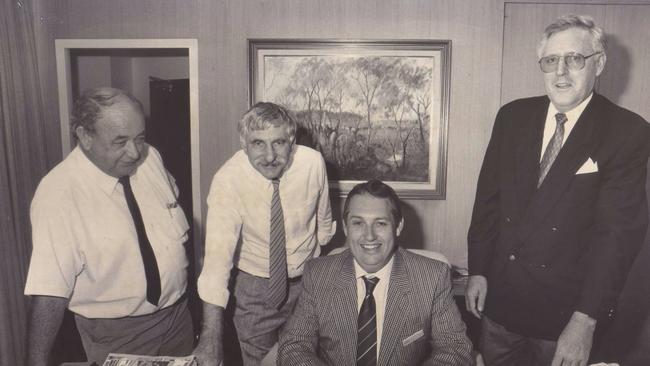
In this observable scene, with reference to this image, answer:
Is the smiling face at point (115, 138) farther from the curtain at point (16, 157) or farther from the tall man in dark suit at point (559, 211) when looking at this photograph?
the tall man in dark suit at point (559, 211)

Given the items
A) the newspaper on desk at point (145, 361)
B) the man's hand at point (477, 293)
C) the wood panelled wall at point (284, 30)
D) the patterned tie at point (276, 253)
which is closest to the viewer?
the newspaper on desk at point (145, 361)

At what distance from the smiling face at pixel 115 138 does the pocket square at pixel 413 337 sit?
50.0 inches

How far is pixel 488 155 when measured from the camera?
7.13 feet

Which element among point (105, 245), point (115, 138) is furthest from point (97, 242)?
point (115, 138)

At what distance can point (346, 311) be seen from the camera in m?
1.98

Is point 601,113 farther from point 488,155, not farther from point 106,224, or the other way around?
point 106,224

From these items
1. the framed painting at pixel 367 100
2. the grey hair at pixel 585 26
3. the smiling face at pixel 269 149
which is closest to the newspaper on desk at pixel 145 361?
the smiling face at pixel 269 149

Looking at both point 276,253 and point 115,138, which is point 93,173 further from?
point 276,253

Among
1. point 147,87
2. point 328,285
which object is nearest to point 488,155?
point 328,285

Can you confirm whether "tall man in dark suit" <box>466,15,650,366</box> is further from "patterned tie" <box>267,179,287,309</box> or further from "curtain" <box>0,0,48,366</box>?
"curtain" <box>0,0,48,366</box>

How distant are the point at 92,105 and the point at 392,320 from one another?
55.1 inches

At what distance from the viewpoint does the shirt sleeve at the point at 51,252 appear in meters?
1.64

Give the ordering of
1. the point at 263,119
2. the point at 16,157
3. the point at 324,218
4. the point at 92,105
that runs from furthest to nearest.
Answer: the point at 16,157 → the point at 324,218 → the point at 263,119 → the point at 92,105

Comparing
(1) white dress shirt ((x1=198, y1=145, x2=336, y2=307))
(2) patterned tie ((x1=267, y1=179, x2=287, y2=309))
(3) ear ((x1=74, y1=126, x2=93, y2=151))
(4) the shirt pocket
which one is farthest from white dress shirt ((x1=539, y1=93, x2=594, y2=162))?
(3) ear ((x1=74, y1=126, x2=93, y2=151))
